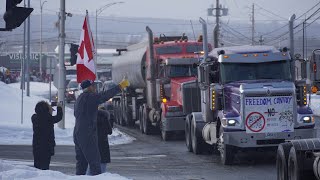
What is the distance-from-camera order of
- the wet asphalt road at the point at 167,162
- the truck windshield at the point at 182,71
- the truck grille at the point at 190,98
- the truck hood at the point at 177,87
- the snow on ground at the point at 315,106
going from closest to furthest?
the wet asphalt road at the point at 167,162, the truck grille at the point at 190,98, the truck hood at the point at 177,87, the truck windshield at the point at 182,71, the snow on ground at the point at 315,106

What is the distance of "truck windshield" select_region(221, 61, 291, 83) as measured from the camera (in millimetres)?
20656

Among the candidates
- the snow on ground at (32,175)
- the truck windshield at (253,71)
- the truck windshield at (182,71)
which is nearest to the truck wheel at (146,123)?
the truck windshield at (182,71)

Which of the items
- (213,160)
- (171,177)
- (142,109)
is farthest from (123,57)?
(171,177)

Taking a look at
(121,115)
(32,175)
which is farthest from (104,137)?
(121,115)

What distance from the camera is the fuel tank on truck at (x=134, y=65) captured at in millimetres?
33094

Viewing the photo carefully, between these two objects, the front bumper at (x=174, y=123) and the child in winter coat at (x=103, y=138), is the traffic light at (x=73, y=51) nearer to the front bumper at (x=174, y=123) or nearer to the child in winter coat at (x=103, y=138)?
the front bumper at (x=174, y=123)

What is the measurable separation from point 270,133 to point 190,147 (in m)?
5.02

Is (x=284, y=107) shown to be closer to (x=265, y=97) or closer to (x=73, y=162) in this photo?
(x=265, y=97)

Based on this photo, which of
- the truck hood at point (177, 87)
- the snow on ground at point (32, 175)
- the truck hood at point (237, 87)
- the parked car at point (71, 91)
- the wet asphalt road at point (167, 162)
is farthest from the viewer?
the parked car at point (71, 91)

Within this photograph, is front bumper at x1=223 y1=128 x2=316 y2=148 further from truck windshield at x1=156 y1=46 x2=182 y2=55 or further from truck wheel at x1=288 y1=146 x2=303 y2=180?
truck windshield at x1=156 y1=46 x2=182 y2=55

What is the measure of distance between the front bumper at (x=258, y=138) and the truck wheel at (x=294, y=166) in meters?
6.17

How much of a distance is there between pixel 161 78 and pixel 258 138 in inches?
406

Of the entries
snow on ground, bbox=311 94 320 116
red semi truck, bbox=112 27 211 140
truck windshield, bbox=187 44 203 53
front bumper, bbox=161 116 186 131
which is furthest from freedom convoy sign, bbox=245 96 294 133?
snow on ground, bbox=311 94 320 116

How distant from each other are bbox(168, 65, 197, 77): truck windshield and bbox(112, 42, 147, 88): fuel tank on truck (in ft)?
12.7
